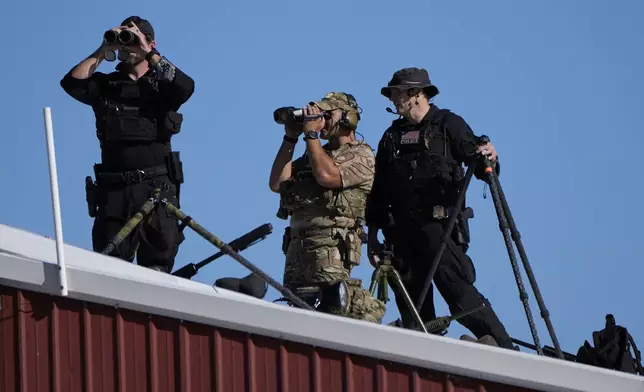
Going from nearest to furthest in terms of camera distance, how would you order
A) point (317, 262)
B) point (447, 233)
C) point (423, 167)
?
point (317, 262), point (447, 233), point (423, 167)

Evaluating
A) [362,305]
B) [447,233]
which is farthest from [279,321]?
[447,233]

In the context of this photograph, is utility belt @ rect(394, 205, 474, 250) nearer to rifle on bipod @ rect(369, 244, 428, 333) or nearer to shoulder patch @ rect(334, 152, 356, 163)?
rifle on bipod @ rect(369, 244, 428, 333)

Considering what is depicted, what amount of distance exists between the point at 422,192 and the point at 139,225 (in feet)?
7.34

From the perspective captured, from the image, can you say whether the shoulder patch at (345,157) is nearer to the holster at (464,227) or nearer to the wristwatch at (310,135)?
the wristwatch at (310,135)

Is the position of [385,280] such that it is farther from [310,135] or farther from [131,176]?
[131,176]

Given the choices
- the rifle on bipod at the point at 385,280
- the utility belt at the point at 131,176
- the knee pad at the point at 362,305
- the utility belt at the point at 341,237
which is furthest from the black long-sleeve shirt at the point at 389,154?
the utility belt at the point at 131,176

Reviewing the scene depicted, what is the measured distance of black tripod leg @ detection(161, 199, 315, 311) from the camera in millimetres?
17391

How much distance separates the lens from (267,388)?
55.2ft

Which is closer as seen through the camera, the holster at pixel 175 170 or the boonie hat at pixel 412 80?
the holster at pixel 175 170

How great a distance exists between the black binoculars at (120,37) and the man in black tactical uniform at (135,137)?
2cm

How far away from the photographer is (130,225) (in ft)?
60.1

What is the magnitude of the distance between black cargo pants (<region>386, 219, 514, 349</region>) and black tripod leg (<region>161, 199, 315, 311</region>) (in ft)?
5.31

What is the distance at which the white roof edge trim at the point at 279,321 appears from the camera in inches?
643

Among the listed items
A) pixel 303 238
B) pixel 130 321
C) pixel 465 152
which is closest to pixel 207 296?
pixel 130 321
